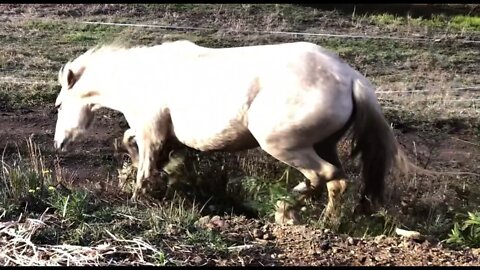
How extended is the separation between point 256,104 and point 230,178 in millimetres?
912

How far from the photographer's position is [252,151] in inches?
255

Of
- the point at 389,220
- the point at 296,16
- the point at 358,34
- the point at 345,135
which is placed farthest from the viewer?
Result: the point at 296,16

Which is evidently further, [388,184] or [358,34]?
[358,34]

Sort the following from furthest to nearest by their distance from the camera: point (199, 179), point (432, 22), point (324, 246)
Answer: point (432, 22) → point (199, 179) → point (324, 246)

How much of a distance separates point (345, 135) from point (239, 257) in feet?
5.30

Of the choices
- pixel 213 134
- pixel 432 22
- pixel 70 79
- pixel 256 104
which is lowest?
pixel 432 22

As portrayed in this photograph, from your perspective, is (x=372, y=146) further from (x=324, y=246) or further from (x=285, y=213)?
(x=324, y=246)

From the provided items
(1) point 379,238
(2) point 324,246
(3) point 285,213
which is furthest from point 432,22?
(2) point 324,246

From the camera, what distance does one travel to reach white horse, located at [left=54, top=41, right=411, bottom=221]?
509 cm

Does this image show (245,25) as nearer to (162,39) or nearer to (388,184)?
(162,39)

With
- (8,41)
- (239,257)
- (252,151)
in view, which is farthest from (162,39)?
(239,257)

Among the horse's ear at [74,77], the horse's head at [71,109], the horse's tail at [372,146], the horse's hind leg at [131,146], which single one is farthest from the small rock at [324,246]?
the horse's ear at [74,77]

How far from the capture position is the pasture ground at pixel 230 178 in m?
4.39

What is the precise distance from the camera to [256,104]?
521cm
